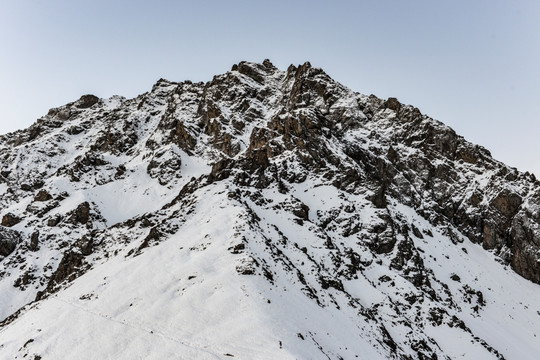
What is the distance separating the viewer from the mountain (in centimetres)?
3472

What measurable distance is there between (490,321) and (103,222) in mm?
76932

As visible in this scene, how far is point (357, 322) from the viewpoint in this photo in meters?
41.9

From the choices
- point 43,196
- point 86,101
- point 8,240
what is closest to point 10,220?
point 43,196

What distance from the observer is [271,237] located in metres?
51.0

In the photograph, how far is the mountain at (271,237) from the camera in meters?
34.7

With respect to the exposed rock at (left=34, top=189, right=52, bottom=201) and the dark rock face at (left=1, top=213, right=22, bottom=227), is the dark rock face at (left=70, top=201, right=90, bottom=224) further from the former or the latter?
the dark rock face at (left=1, top=213, right=22, bottom=227)

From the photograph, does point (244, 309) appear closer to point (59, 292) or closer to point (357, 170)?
point (59, 292)

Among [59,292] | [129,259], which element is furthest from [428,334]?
[59,292]

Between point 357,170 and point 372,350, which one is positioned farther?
point 357,170

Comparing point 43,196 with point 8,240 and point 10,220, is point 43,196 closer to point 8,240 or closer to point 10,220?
point 10,220

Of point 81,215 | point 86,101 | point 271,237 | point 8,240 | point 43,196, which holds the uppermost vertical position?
point 86,101

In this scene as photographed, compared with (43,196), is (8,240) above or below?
below

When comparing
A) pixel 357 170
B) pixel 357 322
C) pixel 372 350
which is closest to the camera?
pixel 372 350

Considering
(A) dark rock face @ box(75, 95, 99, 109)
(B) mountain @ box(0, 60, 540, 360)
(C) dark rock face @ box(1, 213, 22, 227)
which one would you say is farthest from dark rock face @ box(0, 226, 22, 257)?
(A) dark rock face @ box(75, 95, 99, 109)
